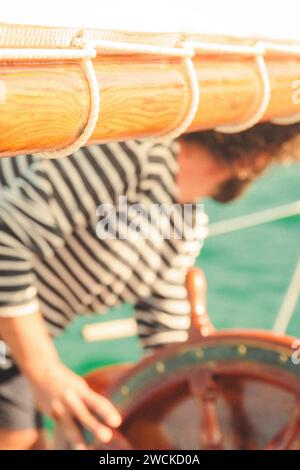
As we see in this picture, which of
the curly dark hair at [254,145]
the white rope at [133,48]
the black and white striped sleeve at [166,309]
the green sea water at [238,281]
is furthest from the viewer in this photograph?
the green sea water at [238,281]

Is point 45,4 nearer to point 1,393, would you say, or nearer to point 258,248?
point 1,393

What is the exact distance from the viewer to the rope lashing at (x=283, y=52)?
1116mm

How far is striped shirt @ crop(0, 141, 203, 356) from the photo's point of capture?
1.06 m

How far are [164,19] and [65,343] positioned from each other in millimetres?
927

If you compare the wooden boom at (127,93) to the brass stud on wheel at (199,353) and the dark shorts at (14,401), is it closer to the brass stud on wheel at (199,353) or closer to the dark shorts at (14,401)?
the brass stud on wheel at (199,353)

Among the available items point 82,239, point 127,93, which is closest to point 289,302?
point 82,239

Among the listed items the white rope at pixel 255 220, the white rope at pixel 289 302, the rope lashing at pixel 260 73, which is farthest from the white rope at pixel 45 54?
the white rope at pixel 255 220

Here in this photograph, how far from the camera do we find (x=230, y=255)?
1.89 meters

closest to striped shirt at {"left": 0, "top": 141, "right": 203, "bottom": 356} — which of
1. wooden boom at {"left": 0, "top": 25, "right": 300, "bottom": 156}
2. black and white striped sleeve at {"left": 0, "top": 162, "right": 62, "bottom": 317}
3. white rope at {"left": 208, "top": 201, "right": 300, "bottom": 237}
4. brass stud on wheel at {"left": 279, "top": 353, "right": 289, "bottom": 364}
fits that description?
black and white striped sleeve at {"left": 0, "top": 162, "right": 62, "bottom": 317}

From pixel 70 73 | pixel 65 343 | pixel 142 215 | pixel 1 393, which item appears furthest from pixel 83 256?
Answer: pixel 65 343

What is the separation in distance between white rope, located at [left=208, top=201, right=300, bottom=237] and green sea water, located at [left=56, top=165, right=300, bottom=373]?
23 millimetres

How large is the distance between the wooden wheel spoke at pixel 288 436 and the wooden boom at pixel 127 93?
34 centimetres

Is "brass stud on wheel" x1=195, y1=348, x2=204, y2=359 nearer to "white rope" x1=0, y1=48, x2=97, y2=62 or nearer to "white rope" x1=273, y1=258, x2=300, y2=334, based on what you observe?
"white rope" x1=0, y1=48, x2=97, y2=62

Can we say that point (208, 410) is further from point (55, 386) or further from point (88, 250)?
point (88, 250)
